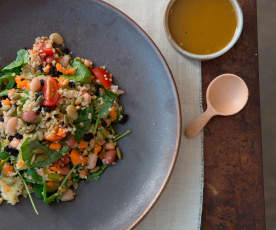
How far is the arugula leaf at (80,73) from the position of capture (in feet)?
4.90

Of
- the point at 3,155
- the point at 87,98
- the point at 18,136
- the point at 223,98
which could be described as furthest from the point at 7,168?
the point at 223,98

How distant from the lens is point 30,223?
4.77 ft

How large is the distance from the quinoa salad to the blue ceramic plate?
1.9 inches

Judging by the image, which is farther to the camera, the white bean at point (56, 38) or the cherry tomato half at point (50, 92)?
the white bean at point (56, 38)

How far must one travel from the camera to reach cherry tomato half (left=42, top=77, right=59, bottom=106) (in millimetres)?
1416

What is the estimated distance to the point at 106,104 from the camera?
1.52 metres

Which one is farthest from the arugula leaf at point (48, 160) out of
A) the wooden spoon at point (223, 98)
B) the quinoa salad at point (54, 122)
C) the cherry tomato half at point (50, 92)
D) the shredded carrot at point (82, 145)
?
the wooden spoon at point (223, 98)

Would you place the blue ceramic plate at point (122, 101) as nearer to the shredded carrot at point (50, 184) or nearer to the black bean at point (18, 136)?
the shredded carrot at point (50, 184)

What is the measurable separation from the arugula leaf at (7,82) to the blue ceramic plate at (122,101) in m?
0.10

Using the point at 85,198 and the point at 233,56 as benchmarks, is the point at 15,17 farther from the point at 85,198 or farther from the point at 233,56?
the point at 233,56

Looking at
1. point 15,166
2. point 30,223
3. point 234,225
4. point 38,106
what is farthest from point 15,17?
point 234,225

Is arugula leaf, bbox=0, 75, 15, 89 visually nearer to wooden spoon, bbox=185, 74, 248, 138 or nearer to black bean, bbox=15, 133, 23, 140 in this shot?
black bean, bbox=15, 133, 23, 140

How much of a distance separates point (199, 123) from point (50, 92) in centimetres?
73

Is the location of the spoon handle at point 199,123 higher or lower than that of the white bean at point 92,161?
lower
